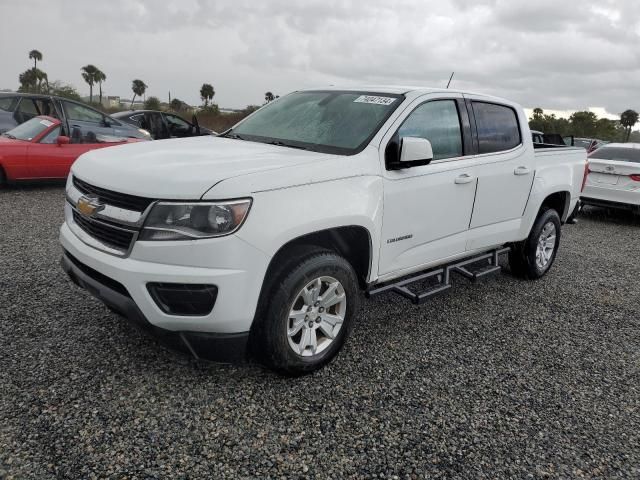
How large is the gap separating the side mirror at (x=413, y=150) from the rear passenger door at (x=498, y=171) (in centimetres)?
102

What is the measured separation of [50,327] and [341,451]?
92.3 inches

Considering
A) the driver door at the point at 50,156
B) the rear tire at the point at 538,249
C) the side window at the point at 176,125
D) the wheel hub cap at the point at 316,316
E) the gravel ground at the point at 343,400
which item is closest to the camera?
the gravel ground at the point at 343,400

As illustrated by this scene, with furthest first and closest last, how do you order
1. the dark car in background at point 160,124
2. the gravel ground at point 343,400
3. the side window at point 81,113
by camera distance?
the dark car in background at point 160,124
the side window at point 81,113
the gravel ground at point 343,400

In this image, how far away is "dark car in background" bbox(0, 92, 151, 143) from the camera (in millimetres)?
8641

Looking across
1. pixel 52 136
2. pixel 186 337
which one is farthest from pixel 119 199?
pixel 52 136

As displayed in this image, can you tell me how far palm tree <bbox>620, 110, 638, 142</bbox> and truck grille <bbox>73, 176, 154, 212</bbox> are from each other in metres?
101

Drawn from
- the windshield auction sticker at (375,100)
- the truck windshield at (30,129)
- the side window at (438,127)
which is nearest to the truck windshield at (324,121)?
the windshield auction sticker at (375,100)

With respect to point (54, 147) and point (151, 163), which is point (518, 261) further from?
point (54, 147)

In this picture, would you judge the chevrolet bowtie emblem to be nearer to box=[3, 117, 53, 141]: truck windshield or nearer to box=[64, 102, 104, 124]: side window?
box=[3, 117, 53, 141]: truck windshield

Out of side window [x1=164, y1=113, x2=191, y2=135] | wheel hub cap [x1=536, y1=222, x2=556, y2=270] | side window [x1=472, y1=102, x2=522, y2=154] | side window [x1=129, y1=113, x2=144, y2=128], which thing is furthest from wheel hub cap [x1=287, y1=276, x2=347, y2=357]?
side window [x1=164, y1=113, x2=191, y2=135]

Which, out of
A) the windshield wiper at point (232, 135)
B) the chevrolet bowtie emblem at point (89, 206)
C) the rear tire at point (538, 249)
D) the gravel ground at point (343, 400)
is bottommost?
the gravel ground at point (343, 400)

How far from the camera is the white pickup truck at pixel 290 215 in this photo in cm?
256

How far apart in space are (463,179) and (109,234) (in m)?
2.57

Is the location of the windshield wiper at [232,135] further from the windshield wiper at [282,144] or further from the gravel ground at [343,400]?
the gravel ground at [343,400]
